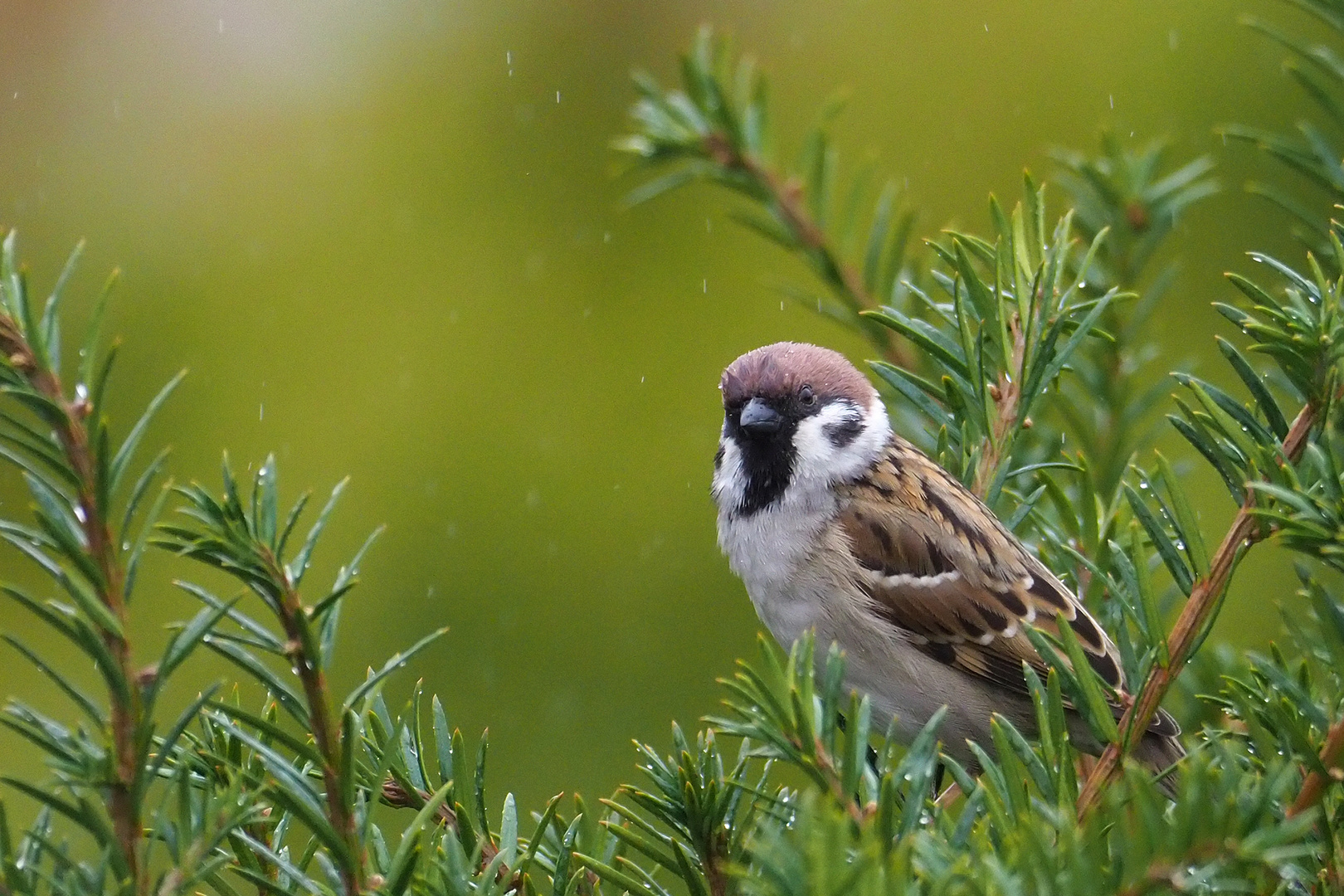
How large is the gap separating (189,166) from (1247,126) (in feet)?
7.90

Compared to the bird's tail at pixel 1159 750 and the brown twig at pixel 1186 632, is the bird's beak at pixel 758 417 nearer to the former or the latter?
the bird's tail at pixel 1159 750

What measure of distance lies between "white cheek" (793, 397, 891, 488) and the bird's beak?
0.14 m

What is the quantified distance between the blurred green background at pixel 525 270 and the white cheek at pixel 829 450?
0.18 m

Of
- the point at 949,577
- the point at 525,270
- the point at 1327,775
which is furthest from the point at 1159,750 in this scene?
the point at 525,270

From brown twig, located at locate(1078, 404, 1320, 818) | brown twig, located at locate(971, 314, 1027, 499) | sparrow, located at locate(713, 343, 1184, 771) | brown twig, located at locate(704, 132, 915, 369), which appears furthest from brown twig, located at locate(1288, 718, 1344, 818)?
sparrow, located at locate(713, 343, 1184, 771)

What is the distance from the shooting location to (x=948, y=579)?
256cm

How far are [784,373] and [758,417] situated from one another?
0.10 m

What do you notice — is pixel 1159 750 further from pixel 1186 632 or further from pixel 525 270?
pixel 525 270

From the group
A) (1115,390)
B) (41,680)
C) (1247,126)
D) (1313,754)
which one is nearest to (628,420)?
(1115,390)

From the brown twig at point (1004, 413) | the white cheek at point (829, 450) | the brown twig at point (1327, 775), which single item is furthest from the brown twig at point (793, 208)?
the brown twig at point (1327, 775)

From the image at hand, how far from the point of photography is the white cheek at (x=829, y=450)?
8.90 ft

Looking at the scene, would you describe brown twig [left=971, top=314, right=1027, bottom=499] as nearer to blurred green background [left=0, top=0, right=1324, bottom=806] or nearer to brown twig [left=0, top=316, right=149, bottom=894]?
blurred green background [left=0, top=0, right=1324, bottom=806]

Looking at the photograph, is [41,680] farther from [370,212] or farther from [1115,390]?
[1115,390]

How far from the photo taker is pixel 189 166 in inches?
129
